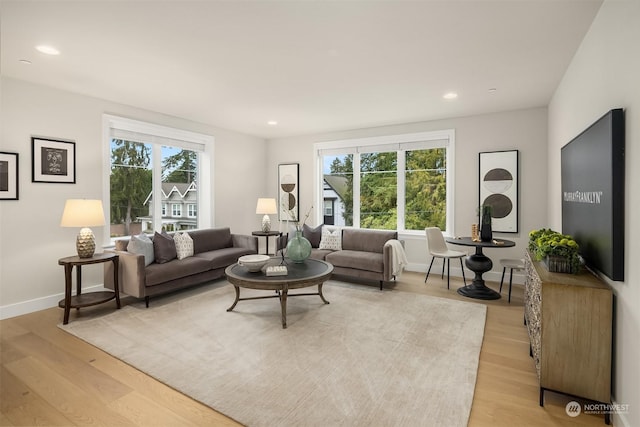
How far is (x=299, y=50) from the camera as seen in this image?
293cm

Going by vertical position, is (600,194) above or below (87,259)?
above

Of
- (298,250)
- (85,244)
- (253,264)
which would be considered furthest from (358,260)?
(85,244)

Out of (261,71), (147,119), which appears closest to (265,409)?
(261,71)

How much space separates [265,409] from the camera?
2039 millimetres

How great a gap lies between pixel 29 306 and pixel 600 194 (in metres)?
5.49

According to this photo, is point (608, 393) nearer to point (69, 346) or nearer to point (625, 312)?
point (625, 312)

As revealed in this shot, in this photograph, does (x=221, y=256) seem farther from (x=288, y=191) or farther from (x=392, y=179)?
(x=392, y=179)

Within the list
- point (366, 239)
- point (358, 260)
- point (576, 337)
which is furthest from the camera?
point (366, 239)

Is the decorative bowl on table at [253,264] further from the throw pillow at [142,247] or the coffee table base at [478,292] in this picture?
the coffee table base at [478,292]

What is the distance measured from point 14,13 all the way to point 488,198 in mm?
5695

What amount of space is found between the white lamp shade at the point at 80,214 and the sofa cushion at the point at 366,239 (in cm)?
345

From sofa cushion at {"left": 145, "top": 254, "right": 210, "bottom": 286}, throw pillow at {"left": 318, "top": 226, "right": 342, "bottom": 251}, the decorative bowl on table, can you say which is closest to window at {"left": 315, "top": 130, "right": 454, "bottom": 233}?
throw pillow at {"left": 318, "top": 226, "right": 342, "bottom": 251}

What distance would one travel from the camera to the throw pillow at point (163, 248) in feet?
14.1

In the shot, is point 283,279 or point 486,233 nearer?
point 283,279
